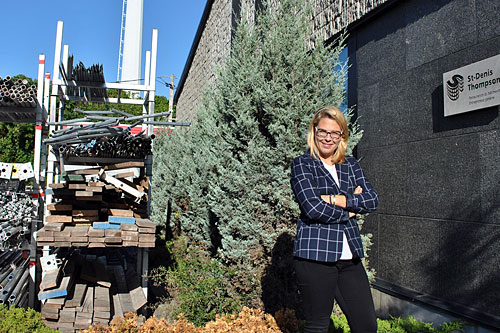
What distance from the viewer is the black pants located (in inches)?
90.7

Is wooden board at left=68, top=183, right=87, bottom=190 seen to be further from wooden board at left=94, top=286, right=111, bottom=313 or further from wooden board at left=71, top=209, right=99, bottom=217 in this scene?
wooden board at left=94, top=286, right=111, bottom=313

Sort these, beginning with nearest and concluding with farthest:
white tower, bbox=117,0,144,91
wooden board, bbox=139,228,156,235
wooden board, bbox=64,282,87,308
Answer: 1. wooden board, bbox=139,228,156,235
2. wooden board, bbox=64,282,87,308
3. white tower, bbox=117,0,144,91

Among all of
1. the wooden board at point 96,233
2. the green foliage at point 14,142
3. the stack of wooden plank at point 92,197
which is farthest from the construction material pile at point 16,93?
the green foliage at point 14,142

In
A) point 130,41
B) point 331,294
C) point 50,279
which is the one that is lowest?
point 50,279

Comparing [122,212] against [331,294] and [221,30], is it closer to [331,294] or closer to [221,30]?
[331,294]

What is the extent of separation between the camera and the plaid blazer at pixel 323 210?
92.0 inches

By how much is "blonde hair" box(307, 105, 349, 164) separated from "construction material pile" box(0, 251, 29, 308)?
331 centimetres

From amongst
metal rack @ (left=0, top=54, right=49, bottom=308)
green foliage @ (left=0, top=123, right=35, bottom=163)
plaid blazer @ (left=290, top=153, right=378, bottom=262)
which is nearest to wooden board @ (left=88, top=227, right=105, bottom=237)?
metal rack @ (left=0, top=54, right=49, bottom=308)

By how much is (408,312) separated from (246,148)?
2499 mm

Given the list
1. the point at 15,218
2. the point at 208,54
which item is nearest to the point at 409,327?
the point at 15,218

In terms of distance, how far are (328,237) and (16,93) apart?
3534mm

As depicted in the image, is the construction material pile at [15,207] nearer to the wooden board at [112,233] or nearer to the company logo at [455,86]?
the wooden board at [112,233]

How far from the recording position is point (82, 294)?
164 inches

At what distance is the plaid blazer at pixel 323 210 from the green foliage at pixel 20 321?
8.66 ft
